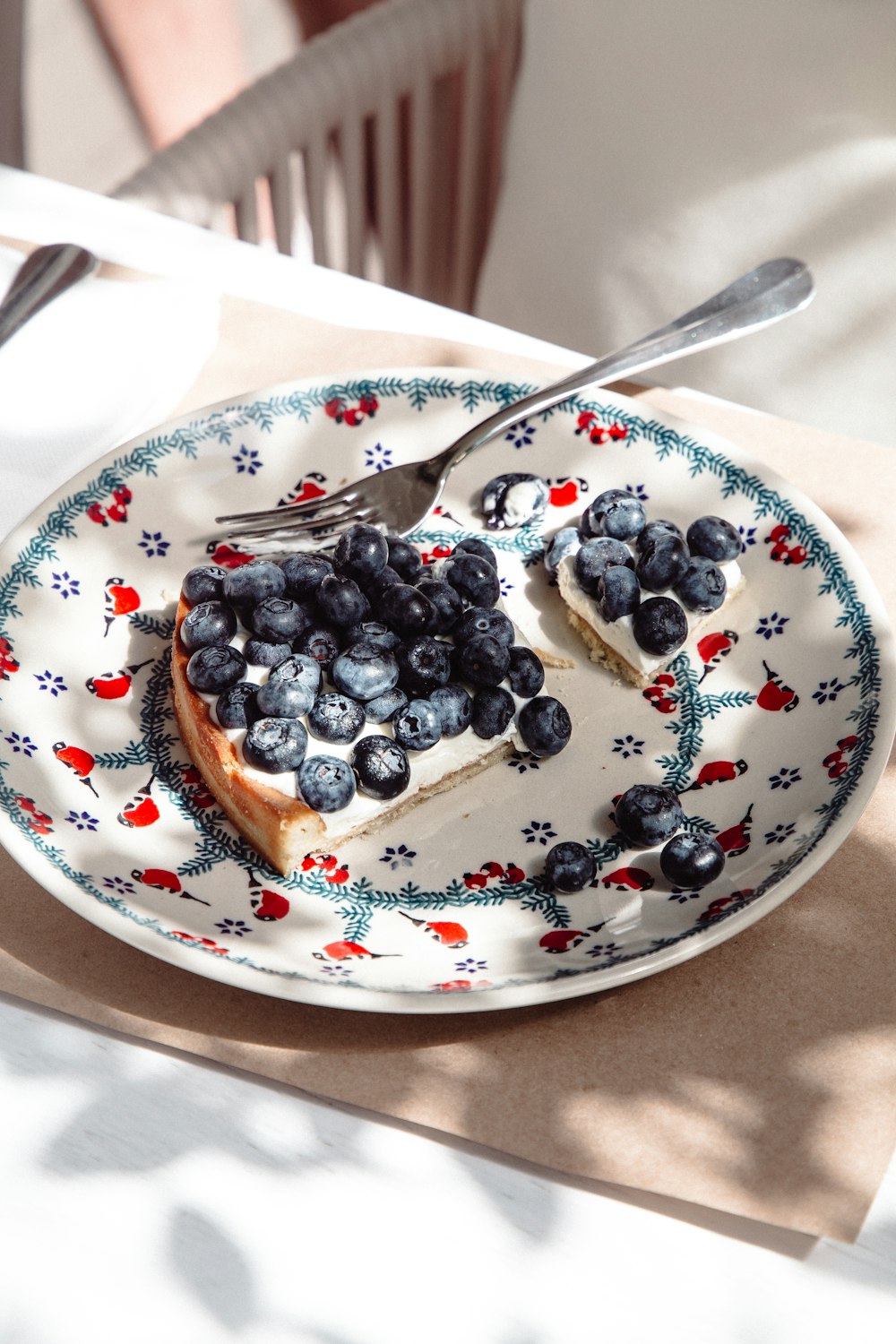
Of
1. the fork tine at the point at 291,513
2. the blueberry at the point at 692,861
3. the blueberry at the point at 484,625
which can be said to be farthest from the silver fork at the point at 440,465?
the blueberry at the point at 692,861

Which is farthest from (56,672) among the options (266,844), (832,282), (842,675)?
(832,282)

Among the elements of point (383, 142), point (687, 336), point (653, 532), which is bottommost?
point (653, 532)

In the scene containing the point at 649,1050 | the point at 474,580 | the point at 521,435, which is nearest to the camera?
the point at 649,1050

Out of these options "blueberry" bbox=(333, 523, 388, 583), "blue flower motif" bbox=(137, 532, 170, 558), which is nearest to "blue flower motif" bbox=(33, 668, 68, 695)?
"blue flower motif" bbox=(137, 532, 170, 558)

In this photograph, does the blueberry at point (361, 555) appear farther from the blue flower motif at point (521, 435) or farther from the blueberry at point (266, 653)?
the blue flower motif at point (521, 435)

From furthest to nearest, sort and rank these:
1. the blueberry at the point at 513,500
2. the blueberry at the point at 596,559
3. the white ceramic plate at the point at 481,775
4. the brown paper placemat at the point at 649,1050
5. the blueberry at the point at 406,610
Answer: the blueberry at the point at 513,500 → the blueberry at the point at 596,559 → the blueberry at the point at 406,610 → the white ceramic plate at the point at 481,775 → the brown paper placemat at the point at 649,1050

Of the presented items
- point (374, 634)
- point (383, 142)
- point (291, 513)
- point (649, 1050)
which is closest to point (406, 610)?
point (374, 634)

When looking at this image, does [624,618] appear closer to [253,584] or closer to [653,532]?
[653,532]
